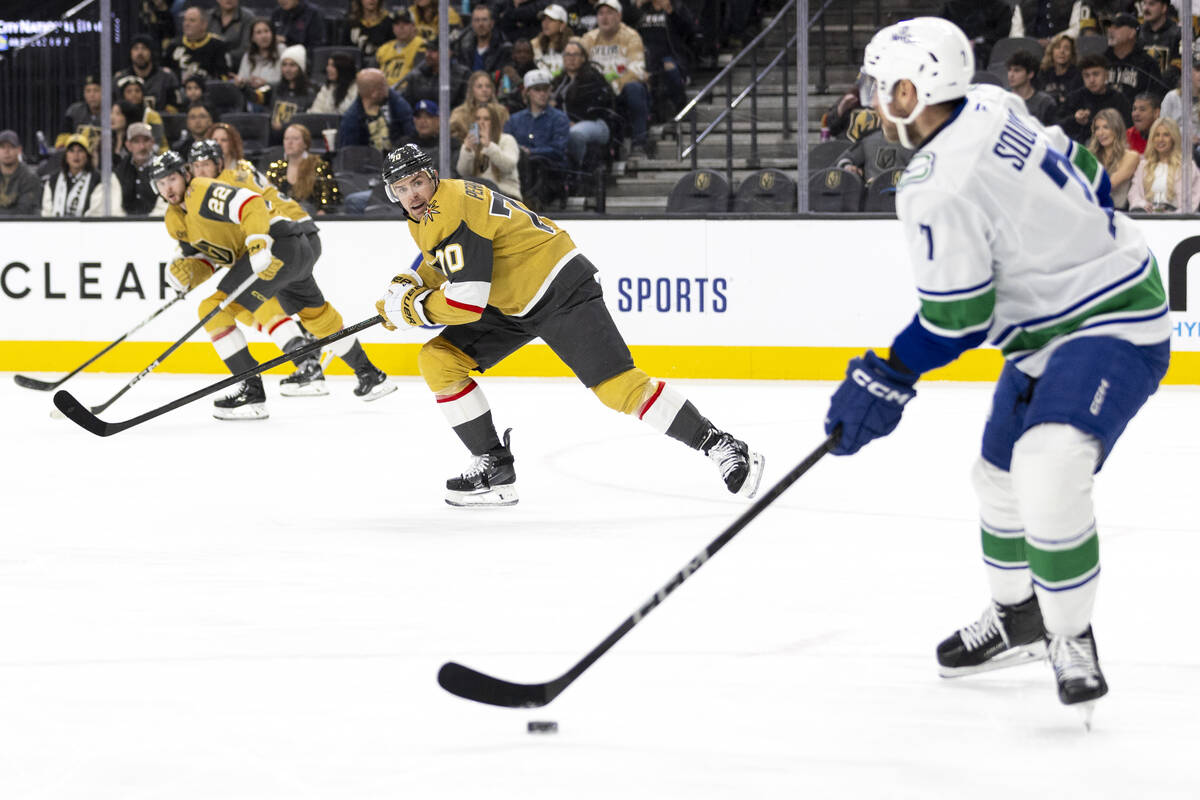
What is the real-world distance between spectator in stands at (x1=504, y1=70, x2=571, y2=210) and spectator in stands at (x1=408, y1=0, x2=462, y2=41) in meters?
0.57

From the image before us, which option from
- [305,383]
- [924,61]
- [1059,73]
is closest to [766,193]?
[1059,73]

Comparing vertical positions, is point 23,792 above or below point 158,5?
below

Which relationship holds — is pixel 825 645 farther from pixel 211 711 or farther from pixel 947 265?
pixel 211 711

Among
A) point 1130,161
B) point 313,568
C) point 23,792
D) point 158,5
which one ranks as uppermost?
point 158,5

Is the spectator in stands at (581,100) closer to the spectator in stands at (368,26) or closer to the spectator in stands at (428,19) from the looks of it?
the spectator in stands at (428,19)

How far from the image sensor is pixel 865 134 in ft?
23.7

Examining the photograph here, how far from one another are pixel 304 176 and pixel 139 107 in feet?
3.65

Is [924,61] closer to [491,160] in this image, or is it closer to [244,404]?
[244,404]

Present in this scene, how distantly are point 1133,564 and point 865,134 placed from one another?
163 inches

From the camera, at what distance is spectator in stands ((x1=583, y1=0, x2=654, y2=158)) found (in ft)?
25.2

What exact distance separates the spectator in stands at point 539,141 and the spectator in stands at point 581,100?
0.05 m

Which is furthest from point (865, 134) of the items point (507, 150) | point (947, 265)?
point (947, 265)

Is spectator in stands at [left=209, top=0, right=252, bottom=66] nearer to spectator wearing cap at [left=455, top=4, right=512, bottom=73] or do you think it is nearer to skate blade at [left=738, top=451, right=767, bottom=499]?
spectator wearing cap at [left=455, top=4, right=512, bottom=73]

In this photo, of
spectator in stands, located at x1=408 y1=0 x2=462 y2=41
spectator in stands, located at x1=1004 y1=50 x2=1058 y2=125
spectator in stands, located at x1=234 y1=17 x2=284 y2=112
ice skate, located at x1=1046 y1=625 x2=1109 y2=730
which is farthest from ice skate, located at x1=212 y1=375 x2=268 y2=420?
ice skate, located at x1=1046 y1=625 x2=1109 y2=730
